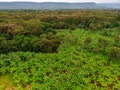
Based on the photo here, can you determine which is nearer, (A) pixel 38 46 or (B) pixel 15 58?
(B) pixel 15 58

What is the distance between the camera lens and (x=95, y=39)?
3956 centimetres

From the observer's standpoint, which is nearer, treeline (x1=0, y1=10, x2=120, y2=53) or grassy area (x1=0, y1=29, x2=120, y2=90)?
grassy area (x1=0, y1=29, x2=120, y2=90)

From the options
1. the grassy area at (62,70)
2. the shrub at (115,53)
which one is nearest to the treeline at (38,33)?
the grassy area at (62,70)

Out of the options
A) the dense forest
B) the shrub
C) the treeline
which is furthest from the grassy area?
the treeline

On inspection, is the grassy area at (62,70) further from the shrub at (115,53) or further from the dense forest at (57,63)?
the shrub at (115,53)

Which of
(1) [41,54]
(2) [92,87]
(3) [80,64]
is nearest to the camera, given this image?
(2) [92,87]

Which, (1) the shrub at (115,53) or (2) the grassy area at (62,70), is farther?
(1) the shrub at (115,53)

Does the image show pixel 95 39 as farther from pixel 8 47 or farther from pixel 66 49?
pixel 8 47

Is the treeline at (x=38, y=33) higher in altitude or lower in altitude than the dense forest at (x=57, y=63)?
higher

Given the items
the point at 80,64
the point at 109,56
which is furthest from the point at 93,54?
the point at 80,64

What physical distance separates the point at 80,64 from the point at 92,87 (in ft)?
16.3

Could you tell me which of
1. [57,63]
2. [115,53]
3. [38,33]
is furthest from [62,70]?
[38,33]

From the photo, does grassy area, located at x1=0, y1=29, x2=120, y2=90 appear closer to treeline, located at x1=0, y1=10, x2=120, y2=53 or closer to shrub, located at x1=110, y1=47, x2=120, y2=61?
shrub, located at x1=110, y1=47, x2=120, y2=61

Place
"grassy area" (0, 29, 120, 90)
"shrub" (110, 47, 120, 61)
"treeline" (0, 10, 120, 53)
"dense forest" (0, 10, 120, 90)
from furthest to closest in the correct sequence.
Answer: "treeline" (0, 10, 120, 53), "shrub" (110, 47, 120, 61), "dense forest" (0, 10, 120, 90), "grassy area" (0, 29, 120, 90)
